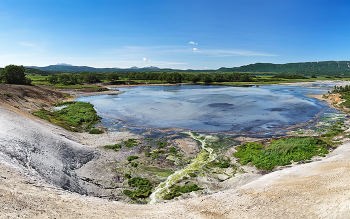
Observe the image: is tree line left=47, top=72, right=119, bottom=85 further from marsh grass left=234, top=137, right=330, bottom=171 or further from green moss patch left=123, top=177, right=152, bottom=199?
marsh grass left=234, top=137, right=330, bottom=171

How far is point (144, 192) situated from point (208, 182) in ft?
17.2

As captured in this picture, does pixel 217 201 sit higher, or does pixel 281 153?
pixel 281 153

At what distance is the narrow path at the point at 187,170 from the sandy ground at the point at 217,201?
2554mm

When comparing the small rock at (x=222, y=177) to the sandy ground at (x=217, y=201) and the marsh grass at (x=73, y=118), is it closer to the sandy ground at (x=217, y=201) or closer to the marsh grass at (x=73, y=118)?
the sandy ground at (x=217, y=201)

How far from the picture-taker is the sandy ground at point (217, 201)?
9.06 metres

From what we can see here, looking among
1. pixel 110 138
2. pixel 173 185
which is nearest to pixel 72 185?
pixel 173 185

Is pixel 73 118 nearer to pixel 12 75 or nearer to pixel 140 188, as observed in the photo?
pixel 140 188

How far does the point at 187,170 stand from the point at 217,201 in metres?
6.42

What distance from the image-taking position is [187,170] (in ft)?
59.2

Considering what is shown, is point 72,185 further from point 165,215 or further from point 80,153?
→ point 165,215

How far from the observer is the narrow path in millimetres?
14462

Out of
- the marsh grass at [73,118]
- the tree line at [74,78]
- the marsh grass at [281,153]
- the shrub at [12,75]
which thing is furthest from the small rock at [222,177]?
the tree line at [74,78]

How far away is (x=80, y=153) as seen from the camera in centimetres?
1972

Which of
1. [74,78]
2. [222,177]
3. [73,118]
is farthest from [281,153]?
[74,78]
